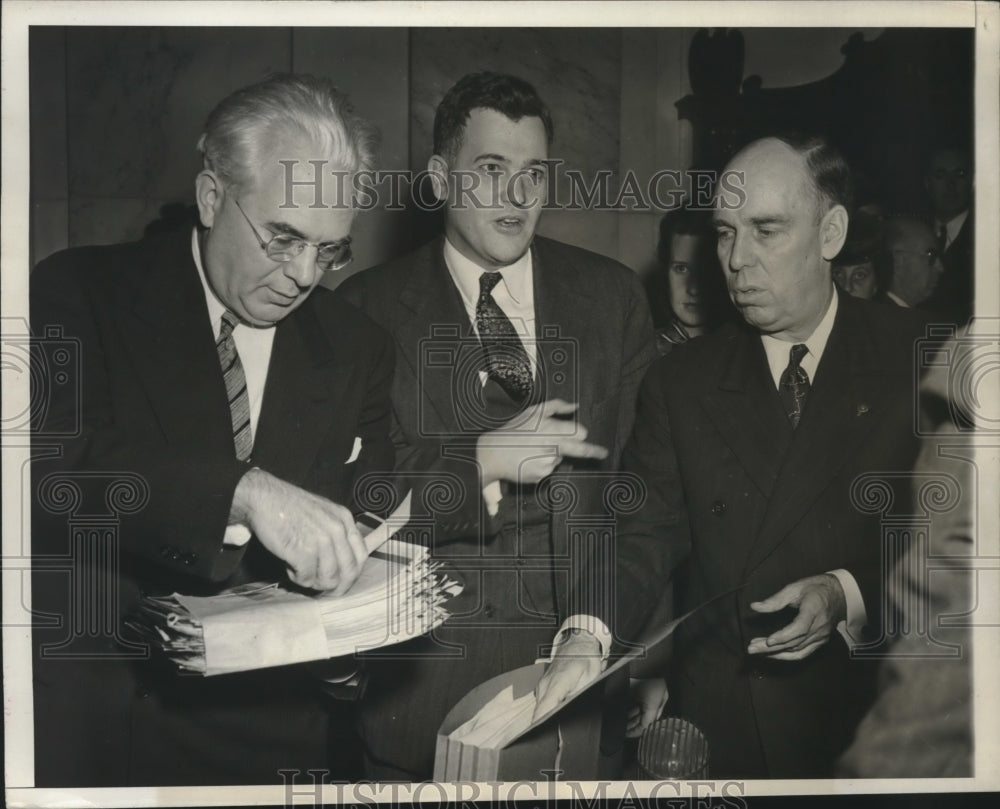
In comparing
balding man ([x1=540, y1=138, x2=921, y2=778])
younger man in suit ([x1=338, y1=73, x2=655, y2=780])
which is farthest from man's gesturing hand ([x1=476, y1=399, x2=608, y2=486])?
Result: balding man ([x1=540, y1=138, x2=921, y2=778])

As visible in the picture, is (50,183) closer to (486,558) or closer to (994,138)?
(486,558)

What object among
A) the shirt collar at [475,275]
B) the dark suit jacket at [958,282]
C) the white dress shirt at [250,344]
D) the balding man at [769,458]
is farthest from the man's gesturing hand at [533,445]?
the dark suit jacket at [958,282]

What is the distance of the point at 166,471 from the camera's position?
219cm

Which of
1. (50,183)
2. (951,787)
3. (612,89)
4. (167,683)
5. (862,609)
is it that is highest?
(612,89)

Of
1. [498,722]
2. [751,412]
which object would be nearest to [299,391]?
[498,722]

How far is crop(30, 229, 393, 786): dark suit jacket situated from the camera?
220cm

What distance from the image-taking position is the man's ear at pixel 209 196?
86.5 inches

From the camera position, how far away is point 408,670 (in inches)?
89.4

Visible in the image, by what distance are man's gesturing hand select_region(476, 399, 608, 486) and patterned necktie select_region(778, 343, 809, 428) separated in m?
0.40

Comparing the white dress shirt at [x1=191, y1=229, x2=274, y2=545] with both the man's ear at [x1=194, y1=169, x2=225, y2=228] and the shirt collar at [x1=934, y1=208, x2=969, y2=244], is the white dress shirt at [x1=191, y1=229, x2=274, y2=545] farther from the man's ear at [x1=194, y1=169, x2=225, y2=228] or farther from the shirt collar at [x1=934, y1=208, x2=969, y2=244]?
the shirt collar at [x1=934, y1=208, x2=969, y2=244]

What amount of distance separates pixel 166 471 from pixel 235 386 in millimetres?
211

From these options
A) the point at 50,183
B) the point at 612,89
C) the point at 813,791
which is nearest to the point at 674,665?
the point at 813,791

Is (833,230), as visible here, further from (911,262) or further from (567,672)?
(567,672)

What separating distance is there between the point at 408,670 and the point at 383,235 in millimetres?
874
